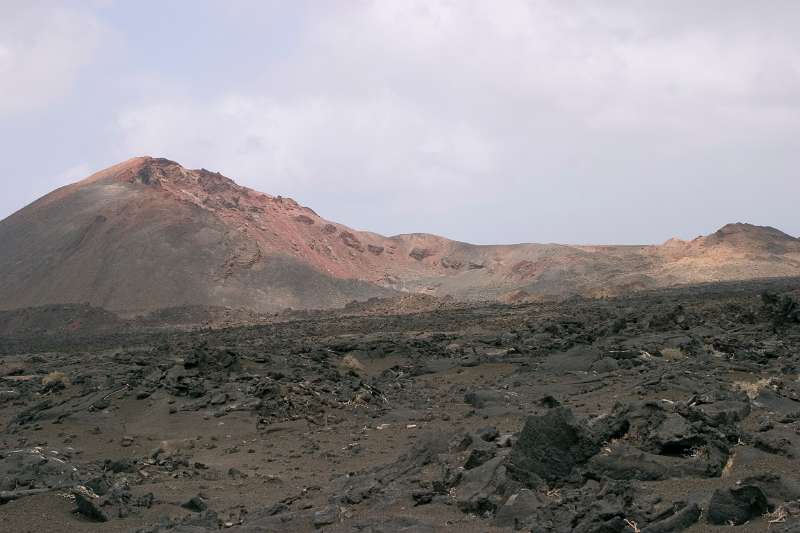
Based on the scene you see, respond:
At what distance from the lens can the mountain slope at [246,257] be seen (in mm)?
64500

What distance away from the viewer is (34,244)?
7562 centimetres

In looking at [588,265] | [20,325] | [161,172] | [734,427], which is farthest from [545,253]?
[734,427]

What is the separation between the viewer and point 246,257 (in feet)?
232

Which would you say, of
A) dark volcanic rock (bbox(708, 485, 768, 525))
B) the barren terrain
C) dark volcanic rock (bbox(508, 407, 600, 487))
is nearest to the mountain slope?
the barren terrain

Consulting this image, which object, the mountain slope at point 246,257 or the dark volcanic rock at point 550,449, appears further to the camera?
the mountain slope at point 246,257

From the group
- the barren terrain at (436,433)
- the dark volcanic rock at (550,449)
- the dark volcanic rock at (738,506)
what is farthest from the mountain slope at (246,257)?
the dark volcanic rock at (738,506)

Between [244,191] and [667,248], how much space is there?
44410 millimetres

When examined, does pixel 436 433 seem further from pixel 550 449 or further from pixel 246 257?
pixel 246 257

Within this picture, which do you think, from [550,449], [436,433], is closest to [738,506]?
[550,449]

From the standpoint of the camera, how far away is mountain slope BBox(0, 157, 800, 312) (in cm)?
6450

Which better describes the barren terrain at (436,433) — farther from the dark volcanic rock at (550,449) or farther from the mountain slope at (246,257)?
the mountain slope at (246,257)

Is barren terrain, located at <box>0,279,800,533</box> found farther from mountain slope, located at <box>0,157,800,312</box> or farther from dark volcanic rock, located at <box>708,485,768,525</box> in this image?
mountain slope, located at <box>0,157,800,312</box>

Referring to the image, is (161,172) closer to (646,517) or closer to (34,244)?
(34,244)

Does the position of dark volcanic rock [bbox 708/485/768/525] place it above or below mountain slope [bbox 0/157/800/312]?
below
